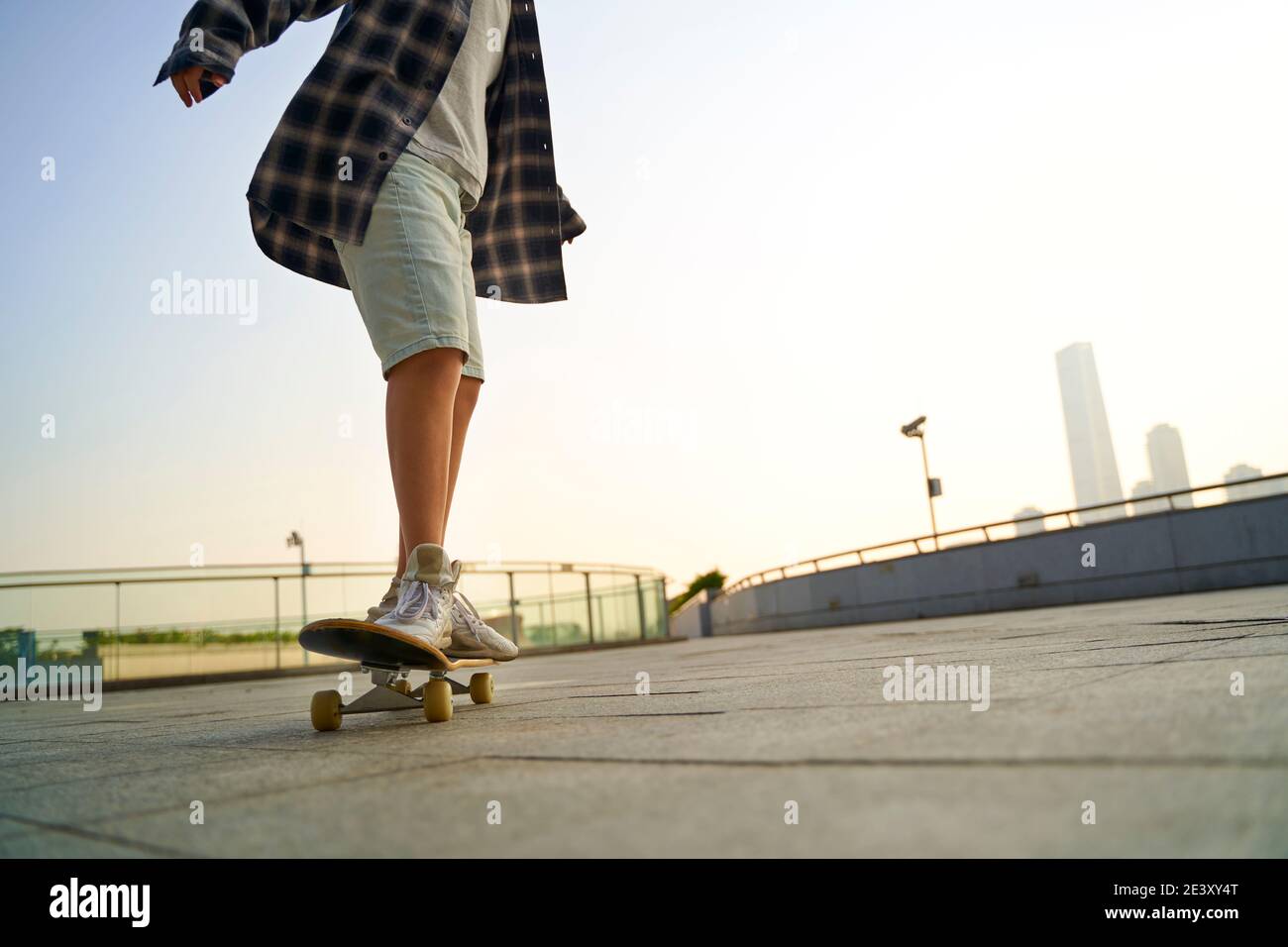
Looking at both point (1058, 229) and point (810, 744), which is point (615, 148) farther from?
point (1058, 229)

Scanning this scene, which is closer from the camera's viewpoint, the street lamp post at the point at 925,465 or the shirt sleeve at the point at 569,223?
the shirt sleeve at the point at 569,223

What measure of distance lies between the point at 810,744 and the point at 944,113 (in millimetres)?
23190

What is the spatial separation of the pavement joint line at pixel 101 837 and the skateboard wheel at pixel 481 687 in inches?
56.8

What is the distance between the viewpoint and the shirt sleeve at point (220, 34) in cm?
211

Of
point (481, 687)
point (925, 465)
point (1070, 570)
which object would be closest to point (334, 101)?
point (481, 687)

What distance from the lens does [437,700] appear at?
193cm

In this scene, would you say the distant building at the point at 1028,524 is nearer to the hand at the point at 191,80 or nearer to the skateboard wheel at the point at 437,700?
the skateboard wheel at the point at 437,700

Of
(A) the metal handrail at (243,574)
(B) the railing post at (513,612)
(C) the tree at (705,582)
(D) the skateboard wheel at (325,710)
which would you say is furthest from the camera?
(C) the tree at (705,582)

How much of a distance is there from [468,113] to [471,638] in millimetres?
1574

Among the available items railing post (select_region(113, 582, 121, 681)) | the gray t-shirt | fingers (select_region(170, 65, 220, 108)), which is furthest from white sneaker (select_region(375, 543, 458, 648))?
railing post (select_region(113, 582, 121, 681))

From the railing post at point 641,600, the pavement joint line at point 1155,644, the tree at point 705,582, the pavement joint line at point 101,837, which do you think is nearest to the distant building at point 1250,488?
the railing post at point 641,600

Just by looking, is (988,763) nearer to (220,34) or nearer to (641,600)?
(220,34)

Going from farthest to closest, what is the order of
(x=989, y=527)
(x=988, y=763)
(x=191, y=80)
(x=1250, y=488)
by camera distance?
(x=989, y=527) < (x=1250, y=488) < (x=191, y=80) < (x=988, y=763)

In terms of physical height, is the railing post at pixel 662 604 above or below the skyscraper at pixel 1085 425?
below
